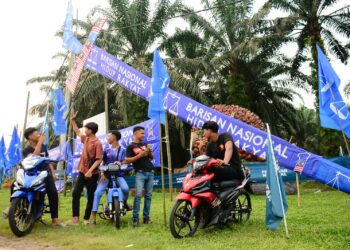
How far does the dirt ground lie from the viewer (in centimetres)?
527

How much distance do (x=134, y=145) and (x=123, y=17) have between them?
15233 mm

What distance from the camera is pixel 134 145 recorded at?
673 cm

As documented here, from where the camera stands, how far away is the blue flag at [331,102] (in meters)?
7.47

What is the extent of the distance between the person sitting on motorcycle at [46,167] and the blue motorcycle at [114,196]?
884 millimetres

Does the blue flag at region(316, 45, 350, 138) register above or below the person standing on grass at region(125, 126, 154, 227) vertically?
above

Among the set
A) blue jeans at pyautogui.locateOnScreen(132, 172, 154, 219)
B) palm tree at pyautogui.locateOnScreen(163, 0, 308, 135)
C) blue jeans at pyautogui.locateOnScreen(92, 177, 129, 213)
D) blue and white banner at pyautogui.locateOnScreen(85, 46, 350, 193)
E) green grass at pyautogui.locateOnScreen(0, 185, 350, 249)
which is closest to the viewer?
green grass at pyautogui.locateOnScreen(0, 185, 350, 249)

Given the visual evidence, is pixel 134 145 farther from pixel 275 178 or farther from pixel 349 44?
pixel 349 44

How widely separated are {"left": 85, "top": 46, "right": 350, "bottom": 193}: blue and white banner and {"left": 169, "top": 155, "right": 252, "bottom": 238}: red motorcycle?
6.83 feet

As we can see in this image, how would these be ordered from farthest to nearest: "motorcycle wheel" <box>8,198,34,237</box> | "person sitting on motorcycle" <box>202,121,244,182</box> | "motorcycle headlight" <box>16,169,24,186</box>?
"motorcycle headlight" <box>16,169,24,186</box>, "motorcycle wheel" <box>8,198,34,237</box>, "person sitting on motorcycle" <box>202,121,244,182</box>

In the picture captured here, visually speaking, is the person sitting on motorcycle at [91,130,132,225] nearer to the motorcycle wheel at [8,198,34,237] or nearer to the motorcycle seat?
the motorcycle wheel at [8,198,34,237]

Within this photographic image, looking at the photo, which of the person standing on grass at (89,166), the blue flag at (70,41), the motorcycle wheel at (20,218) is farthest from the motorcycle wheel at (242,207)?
the blue flag at (70,41)

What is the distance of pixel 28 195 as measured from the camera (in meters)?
6.23

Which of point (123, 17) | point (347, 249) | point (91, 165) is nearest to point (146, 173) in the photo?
point (91, 165)

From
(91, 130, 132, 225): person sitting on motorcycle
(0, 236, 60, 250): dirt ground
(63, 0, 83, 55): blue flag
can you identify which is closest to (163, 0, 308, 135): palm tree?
(63, 0, 83, 55): blue flag
